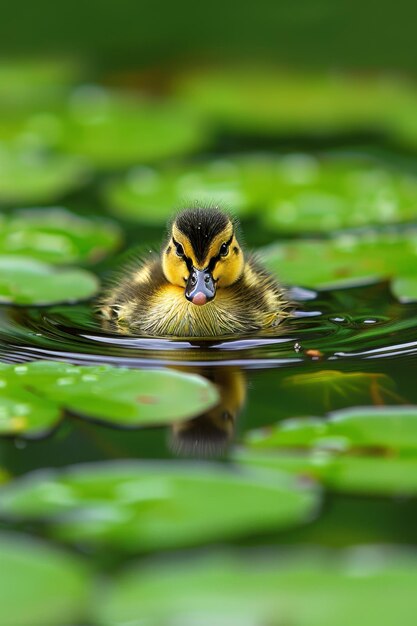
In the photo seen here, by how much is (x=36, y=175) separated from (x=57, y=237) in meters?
0.99

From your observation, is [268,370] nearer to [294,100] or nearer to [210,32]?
[294,100]

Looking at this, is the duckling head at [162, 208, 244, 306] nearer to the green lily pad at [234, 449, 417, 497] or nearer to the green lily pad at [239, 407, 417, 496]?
the green lily pad at [239, 407, 417, 496]

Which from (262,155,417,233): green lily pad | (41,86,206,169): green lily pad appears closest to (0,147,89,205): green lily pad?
(41,86,206,169): green lily pad

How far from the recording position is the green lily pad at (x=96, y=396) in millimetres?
3006

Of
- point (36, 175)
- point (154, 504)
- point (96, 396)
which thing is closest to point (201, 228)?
point (96, 396)

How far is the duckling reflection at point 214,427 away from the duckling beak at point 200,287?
0.89ft

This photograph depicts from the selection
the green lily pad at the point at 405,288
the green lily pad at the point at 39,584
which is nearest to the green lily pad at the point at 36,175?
the green lily pad at the point at 405,288

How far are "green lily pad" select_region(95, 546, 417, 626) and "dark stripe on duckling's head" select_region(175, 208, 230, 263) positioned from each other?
1.43 metres

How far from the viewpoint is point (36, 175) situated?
5.64 m

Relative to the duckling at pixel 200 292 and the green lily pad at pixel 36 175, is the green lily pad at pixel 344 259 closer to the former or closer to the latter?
the duckling at pixel 200 292

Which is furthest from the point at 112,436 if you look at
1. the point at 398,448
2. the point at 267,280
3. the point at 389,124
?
the point at 389,124

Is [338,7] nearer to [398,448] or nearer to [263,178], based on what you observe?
[263,178]

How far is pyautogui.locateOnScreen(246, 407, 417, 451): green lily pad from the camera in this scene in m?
2.82

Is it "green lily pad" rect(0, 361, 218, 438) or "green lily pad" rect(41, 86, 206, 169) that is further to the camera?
"green lily pad" rect(41, 86, 206, 169)
